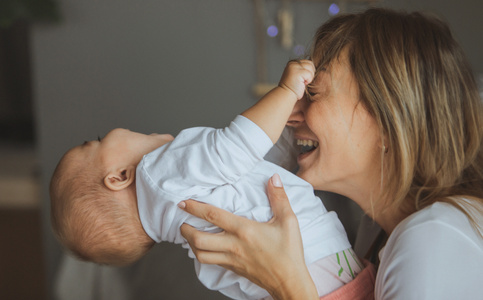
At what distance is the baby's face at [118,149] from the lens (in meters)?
0.98

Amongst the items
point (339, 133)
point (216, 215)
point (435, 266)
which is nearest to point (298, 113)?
point (339, 133)

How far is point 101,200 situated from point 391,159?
27.0 inches

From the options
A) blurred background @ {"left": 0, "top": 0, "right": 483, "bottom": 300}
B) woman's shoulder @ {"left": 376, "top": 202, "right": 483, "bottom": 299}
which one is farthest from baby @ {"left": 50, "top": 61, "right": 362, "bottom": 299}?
blurred background @ {"left": 0, "top": 0, "right": 483, "bottom": 300}

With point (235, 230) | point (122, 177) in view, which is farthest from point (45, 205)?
point (235, 230)

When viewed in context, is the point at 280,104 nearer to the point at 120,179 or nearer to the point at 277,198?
the point at 277,198

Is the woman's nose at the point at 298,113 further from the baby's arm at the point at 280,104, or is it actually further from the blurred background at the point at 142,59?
the blurred background at the point at 142,59

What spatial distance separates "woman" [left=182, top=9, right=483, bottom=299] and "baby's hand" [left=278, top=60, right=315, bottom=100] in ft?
0.30

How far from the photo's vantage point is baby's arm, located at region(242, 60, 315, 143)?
2.82ft

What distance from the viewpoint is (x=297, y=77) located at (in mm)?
890

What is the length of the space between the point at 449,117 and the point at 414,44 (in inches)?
7.5

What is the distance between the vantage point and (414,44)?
965 mm

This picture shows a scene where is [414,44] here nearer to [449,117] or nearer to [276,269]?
[449,117]

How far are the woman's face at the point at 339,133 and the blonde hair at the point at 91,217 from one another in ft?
1.46

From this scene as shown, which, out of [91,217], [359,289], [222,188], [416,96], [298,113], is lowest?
[359,289]
